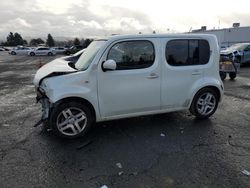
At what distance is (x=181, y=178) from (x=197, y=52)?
2.94 m

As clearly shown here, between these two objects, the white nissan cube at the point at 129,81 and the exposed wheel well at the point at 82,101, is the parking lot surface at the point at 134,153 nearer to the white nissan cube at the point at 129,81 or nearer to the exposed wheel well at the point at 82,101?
the white nissan cube at the point at 129,81

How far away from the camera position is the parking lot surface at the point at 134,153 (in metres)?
3.39

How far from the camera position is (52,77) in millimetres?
4531

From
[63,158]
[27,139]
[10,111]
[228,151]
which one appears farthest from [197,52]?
[10,111]

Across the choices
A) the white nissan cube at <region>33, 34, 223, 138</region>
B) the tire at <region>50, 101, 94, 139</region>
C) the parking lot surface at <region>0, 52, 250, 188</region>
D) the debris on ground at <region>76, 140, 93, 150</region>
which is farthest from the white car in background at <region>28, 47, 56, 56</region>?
the debris on ground at <region>76, 140, 93, 150</region>

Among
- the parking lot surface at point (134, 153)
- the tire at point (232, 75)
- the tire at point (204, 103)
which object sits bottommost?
the parking lot surface at point (134, 153)

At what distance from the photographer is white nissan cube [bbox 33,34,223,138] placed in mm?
4539

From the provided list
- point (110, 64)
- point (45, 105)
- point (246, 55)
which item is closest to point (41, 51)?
point (246, 55)

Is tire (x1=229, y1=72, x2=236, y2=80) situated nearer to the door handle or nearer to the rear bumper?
the door handle

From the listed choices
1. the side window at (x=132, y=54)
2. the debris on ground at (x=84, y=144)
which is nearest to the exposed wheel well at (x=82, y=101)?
the debris on ground at (x=84, y=144)

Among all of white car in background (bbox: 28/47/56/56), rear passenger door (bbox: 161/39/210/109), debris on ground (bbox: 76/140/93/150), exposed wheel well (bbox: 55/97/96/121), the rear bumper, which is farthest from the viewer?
white car in background (bbox: 28/47/56/56)

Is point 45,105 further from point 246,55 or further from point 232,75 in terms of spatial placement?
point 246,55

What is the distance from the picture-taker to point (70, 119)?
15.3ft

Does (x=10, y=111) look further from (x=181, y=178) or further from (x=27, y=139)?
(x=181, y=178)
